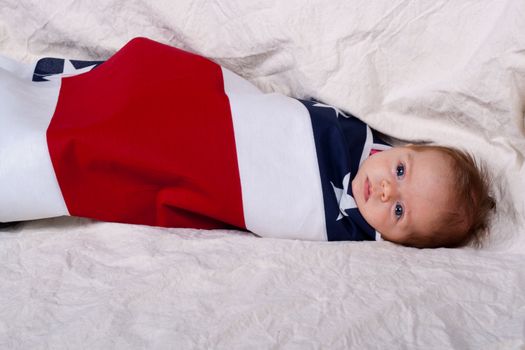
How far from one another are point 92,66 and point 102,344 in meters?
0.66

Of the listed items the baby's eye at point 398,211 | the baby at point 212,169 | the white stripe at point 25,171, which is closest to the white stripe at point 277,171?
the baby at point 212,169

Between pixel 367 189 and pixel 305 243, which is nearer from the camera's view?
pixel 305 243

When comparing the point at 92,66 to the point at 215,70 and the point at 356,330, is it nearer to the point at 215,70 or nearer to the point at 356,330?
the point at 215,70

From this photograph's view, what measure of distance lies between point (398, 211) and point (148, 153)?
1.25ft

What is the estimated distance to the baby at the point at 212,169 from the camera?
89cm

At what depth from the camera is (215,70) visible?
1.10m

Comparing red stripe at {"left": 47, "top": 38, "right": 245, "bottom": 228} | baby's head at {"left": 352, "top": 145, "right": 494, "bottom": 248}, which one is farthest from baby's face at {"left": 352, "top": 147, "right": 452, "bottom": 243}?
red stripe at {"left": 47, "top": 38, "right": 245, "bottom": 228}

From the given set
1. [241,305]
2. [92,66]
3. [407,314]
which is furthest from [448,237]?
[92,66]

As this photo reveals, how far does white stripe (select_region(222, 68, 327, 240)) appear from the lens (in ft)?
3.08

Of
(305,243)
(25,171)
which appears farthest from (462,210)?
(25,171)

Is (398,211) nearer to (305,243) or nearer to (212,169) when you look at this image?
(305,243)

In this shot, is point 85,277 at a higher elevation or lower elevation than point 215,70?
lower

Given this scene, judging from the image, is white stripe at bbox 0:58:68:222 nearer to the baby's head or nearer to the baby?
the baby

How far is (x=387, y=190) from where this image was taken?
953mm
